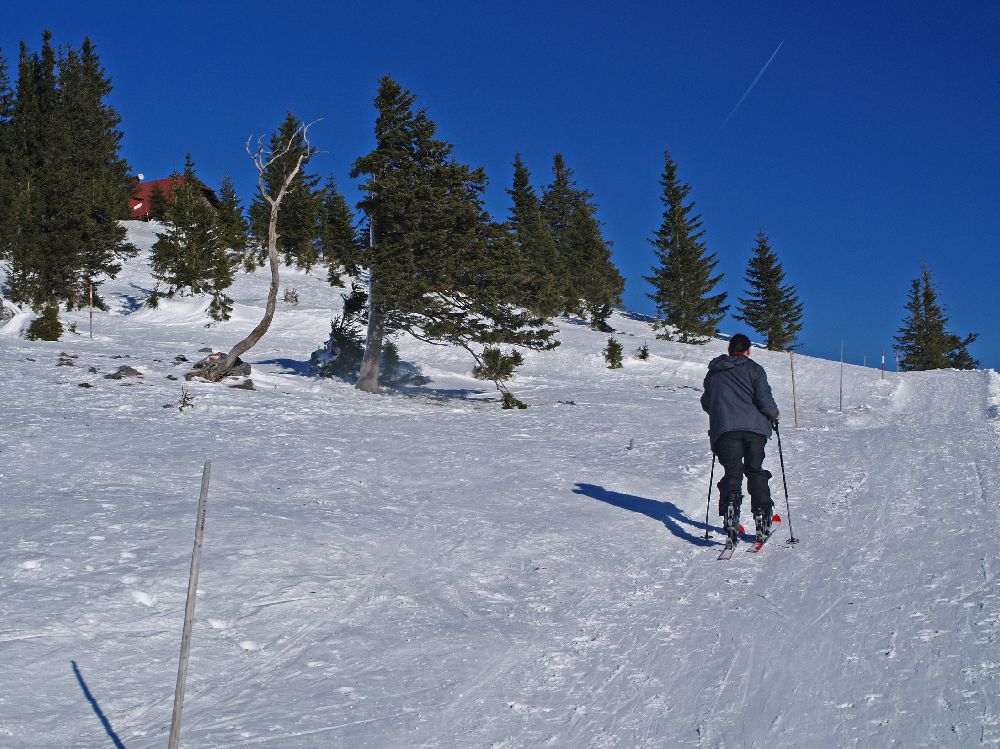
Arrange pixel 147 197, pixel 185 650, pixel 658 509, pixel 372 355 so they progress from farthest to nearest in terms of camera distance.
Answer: pixel 147 197 < pixel 372 355 < pixel 658 509 < pixel 185 650

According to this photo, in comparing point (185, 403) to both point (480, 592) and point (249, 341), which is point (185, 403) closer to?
point (249, 341)

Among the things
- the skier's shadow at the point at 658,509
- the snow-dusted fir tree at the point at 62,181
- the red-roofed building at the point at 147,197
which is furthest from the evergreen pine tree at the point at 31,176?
the skier's shadow at the point at 658,509

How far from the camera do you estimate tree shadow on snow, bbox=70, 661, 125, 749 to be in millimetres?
3578

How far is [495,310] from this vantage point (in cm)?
1828

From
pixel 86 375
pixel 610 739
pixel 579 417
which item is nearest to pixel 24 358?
pixel 86 375

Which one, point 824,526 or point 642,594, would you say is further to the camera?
point 824,526

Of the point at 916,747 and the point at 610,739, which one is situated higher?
the point at 916,747

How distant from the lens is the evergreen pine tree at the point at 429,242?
17.8 metres

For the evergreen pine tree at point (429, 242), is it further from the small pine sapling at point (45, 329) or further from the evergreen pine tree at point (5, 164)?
the evergreen pine tree at point (5, 164)

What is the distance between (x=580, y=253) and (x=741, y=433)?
4927cm

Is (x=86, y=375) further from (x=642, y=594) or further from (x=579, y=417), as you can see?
(x=642, y=594)

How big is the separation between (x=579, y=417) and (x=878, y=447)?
22.0ft

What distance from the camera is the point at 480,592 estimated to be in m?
5.89

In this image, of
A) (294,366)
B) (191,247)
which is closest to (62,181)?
(191,247)
